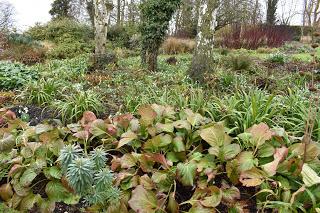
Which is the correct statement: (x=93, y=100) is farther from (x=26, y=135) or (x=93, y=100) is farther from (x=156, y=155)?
(x=156, y=155)

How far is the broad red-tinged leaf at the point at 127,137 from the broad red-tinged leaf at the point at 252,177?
39.9 inches

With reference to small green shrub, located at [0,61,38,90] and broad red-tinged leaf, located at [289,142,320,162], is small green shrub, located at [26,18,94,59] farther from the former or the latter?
broad red-tinged leaf, located at [289,142,320,162]

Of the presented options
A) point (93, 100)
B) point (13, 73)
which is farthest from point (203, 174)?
point (13, 73)

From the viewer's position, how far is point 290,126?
3508 mm

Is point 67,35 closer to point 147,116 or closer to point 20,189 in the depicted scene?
point 147,116

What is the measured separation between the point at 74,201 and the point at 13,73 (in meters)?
4.65

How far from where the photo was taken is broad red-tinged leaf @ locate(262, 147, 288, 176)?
2.53 meters

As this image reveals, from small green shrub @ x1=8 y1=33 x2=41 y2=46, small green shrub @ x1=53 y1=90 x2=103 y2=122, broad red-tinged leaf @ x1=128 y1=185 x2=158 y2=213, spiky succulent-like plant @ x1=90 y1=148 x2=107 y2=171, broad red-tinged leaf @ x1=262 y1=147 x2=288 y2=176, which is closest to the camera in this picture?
spiky succulent-like plant @ x1=90 y1=148 x2=107 y2=171

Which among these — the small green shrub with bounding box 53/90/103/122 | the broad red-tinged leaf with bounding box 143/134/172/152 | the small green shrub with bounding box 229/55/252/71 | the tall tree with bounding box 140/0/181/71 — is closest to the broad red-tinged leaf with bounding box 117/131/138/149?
the broad red-tinged leaf with bounding box 143/134/172/152

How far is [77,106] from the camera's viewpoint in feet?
14.5

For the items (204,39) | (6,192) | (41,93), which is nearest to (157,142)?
(6,192)

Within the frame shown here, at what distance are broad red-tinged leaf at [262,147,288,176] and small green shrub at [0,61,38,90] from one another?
4.74 meters

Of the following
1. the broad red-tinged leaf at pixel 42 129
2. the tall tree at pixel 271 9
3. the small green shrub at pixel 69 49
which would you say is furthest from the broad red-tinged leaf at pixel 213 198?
the tall tree at pixel 271 9

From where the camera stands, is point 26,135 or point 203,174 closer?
point 203,174
